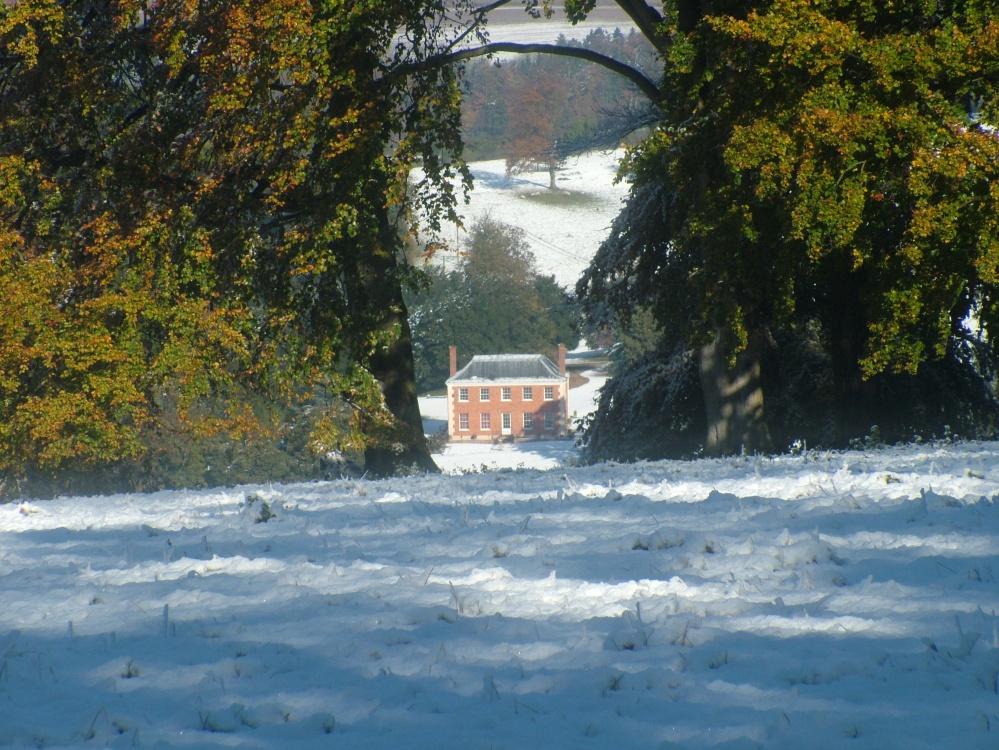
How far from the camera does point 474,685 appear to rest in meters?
3.48

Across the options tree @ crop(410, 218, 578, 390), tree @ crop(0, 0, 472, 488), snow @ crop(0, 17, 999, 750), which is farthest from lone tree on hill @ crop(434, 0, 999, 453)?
tree @ crop(410, 218, 578, 390)

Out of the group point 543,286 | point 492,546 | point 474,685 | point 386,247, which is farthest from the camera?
point 543,286

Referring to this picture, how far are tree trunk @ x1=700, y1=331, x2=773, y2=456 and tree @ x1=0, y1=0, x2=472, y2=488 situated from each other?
4.29m

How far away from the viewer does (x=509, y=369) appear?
166 ft

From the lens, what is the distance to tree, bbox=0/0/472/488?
13.9 m

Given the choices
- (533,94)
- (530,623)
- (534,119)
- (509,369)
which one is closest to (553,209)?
(534,119)

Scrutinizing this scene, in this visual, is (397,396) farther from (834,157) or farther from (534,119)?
(534,119)

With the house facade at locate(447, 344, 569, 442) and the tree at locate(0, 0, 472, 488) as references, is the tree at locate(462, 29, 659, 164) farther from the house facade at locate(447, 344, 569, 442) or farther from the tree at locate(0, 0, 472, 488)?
the tree at locate(0, 0, 472, 488)


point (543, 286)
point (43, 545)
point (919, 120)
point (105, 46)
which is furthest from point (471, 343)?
point (43, 545)

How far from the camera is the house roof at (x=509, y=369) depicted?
49.8 metres

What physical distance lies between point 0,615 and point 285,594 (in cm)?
123

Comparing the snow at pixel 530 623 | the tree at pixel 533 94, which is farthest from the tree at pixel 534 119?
the snow at pixel 530 623

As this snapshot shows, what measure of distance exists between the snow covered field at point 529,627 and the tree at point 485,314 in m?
49.1

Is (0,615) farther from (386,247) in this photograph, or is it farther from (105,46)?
A: (105,46)
